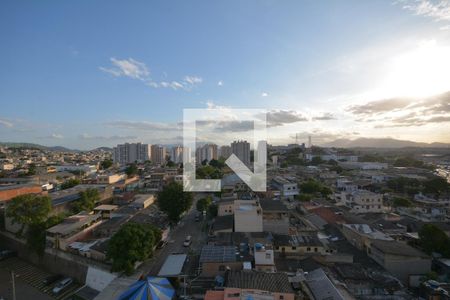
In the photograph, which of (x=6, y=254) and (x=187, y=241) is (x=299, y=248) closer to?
(x=187, y=241)

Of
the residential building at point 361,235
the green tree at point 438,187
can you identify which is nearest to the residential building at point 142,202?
the residential building at point 361,235

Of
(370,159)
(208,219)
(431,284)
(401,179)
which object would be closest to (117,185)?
(208,219)

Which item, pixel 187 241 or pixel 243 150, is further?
pixel 243 150

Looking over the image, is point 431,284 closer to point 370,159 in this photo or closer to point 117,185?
point 117,185

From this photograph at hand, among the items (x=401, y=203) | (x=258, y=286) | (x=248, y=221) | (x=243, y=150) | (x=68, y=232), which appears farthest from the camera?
(x=243, y=150)

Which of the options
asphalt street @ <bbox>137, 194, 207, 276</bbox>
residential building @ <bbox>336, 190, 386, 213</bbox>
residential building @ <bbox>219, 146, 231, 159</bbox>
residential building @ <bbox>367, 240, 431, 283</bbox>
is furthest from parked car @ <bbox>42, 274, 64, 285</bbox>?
residential building @ <bbox>219, 146, 231, 159</bbox>

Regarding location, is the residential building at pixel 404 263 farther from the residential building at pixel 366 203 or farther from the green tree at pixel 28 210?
the green tree at pixel 28 210

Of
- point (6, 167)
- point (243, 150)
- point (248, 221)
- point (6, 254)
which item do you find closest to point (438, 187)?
point (248, 221)
